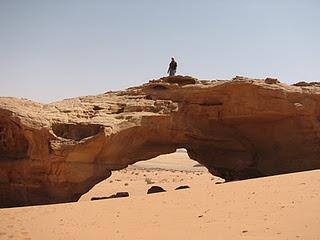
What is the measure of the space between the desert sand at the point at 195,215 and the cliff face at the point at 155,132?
95.1 inches

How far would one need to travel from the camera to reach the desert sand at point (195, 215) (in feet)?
21.6

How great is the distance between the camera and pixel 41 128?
11.6 meters

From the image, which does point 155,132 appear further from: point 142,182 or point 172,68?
point 142,182

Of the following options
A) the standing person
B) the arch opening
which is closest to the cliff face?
the standing person

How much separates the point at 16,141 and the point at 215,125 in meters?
7.25

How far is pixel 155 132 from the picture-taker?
45.2 ft

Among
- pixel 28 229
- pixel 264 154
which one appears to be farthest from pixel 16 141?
pixel 264 154

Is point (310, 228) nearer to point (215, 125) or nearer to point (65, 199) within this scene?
point (65, 199)

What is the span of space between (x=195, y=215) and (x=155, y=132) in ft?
20.7

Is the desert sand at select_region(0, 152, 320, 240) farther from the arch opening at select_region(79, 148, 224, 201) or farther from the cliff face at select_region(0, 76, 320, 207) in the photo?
the arch opening at select_region(79, 148, 224, 201)

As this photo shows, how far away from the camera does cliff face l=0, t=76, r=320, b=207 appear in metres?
11.9

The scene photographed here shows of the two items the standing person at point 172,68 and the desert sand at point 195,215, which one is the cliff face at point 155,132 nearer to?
the standing person at point 172,68

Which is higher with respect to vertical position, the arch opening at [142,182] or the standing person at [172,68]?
the standing person at [172,68]

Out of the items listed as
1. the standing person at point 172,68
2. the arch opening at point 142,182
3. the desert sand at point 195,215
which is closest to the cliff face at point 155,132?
the standing person at point 172,68
